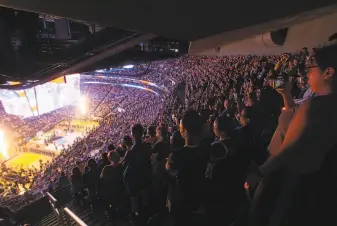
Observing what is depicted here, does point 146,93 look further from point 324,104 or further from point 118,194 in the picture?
point 324,104

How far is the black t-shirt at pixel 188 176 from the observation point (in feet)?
8.89

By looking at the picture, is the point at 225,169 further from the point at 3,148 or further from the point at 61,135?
the point at 61,135

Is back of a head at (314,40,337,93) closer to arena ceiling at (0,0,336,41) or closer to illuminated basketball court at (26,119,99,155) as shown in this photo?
arena ceiling at (0,0,336,41)

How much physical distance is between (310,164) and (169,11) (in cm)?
239

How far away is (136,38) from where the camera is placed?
5555mm

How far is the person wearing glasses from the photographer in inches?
74.8

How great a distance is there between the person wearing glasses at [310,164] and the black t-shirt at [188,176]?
0.69m

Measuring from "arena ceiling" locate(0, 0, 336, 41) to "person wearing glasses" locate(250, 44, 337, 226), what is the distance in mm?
1430

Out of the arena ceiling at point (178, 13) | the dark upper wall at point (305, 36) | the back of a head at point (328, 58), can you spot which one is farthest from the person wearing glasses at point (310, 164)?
the dark upper wall at point (305, 36)

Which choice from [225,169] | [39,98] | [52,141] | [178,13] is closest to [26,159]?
[52,141]

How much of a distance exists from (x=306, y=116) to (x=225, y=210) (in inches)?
50.1

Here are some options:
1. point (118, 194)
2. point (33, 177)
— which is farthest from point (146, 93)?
point (118, 194)

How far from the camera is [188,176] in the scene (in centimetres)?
274

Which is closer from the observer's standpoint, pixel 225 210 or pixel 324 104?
pixel 324 104
